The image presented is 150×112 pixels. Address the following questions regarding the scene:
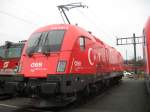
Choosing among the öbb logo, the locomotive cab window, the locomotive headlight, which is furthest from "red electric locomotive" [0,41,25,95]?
the locomotive headlight

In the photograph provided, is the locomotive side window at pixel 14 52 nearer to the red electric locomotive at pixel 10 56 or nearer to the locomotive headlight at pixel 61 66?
the red electric locomotive at pixel 10 56

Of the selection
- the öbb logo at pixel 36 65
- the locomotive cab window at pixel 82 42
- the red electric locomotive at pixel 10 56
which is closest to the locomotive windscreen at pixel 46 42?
the öbb logo at pixel 36 65

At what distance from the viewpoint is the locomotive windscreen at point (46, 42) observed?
39.5ft

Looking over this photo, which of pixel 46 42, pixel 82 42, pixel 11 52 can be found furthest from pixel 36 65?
pixel 11 52

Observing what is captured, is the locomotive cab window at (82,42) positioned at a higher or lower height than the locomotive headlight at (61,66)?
higher

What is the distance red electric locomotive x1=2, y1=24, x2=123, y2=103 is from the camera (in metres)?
10.9

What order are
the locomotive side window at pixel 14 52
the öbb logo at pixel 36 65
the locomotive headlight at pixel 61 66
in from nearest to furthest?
1. the locomotive headlight at pixel 61 66
2. the öbb logo at pixel 36 65
3. the locomotive side window at pixel 14 52

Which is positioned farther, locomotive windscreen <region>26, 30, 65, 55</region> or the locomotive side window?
the locomotive side window

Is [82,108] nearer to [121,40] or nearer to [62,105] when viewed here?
[62,105]

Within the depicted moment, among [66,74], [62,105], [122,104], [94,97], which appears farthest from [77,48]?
[94,97]

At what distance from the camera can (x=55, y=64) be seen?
11.4 meters

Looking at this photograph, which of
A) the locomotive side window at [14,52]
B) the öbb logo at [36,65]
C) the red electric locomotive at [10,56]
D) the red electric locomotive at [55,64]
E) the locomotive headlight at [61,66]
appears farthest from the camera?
the locomotive side window at [14,52]

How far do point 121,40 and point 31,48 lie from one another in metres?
35.8

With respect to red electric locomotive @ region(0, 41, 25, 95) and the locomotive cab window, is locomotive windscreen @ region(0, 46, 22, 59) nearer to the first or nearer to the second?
red electric locomotive @ region(0, 41, 25, 95)
